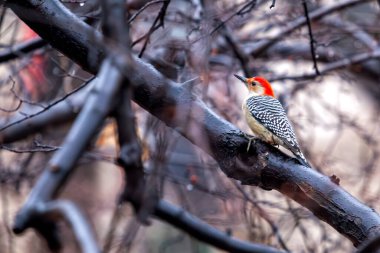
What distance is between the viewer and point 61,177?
138cm

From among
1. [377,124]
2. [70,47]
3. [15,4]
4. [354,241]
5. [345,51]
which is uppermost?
[15,4]

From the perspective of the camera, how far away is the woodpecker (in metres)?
4.07

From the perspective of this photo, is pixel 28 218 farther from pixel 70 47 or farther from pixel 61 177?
pixel 70 47

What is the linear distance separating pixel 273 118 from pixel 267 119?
4 centimetres

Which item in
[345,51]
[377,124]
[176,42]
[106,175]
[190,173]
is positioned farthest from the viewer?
[106,175]

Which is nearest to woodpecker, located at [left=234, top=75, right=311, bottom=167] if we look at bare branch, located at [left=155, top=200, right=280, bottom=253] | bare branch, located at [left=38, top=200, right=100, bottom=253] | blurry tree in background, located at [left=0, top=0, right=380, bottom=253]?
blurry tree in background, located at [left=0, top=0, right=380, bottom=253]

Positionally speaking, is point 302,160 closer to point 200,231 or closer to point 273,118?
point 273,118

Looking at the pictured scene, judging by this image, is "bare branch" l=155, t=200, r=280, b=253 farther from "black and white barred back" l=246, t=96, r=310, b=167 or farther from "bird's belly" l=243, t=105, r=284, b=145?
Result: "bird's belly" l=243, t=105, r=284, b=145

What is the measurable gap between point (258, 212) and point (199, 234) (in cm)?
246

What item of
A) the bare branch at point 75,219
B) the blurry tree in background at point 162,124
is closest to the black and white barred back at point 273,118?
the blurry tree in background at point 162,124

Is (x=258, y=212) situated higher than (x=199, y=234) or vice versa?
(x=199, y=234)

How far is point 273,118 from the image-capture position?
4.29 meters

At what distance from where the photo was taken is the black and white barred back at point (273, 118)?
4031 mm

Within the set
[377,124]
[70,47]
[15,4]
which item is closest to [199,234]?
A: [70,47]
